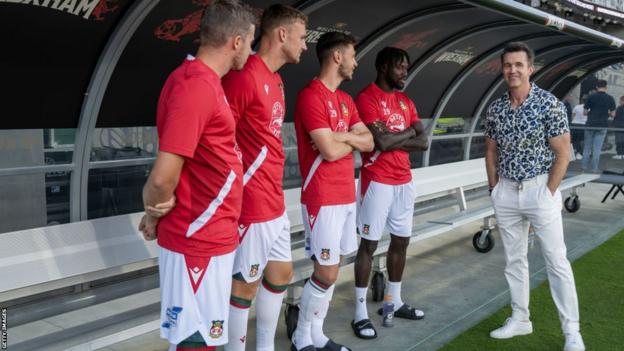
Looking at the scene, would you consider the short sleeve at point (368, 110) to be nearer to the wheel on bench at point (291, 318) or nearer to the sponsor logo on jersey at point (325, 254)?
the sponsor logo on jersey at point (325, 254)

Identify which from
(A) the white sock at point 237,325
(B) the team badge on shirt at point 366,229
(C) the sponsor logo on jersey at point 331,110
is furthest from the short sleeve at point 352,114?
(A) the white sock at point 237,325

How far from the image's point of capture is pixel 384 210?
152 inches

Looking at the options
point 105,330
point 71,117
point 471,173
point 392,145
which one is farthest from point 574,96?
point 105,330

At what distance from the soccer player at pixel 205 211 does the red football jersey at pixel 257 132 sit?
1.29ft

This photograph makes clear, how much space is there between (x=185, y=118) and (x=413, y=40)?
4301 millimetres

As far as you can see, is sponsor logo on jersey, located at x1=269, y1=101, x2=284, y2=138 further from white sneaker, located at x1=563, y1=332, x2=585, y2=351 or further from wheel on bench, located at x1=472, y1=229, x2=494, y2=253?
wheel on bench, located at x1=472, y1=229, x2=494, y2=253

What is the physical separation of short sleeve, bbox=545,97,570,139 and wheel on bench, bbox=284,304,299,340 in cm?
184

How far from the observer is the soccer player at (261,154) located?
2.65m

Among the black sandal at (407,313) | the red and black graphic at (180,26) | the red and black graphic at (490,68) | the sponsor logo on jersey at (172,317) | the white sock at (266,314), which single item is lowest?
the black sandal at (407,313)

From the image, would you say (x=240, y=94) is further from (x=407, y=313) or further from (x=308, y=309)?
(x=407, y=313)

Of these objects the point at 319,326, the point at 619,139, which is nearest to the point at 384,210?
the point at 319,326

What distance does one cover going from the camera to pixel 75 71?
3.68 metres

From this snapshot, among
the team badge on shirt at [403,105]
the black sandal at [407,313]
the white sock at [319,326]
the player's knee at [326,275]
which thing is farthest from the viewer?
the black sandal at [407,313]

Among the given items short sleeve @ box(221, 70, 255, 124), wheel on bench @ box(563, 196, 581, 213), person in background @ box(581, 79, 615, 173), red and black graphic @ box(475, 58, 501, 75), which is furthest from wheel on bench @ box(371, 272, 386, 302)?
person in background @ box(581, 79, 615, 173)
